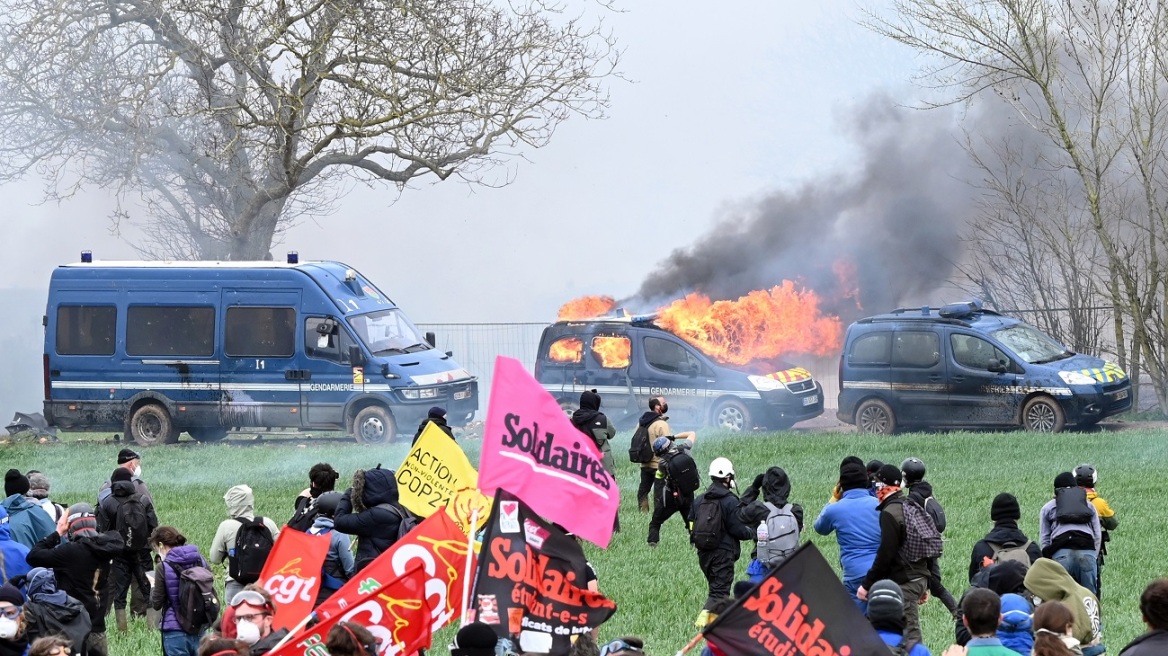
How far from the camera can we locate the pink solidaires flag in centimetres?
841

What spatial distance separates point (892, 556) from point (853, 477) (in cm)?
74

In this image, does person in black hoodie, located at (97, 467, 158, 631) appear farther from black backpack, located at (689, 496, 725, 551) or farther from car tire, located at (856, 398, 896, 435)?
car tire, located at (856, 398, 896, 435)

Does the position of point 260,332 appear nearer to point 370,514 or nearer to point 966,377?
point 966,377

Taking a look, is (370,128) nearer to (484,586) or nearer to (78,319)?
(78,319)

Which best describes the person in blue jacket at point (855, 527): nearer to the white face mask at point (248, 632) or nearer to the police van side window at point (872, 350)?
the white face mask at point (248, 632)

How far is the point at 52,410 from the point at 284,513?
386 inches

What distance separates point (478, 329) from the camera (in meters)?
32.7

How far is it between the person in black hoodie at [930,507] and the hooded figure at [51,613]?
18.2 ft

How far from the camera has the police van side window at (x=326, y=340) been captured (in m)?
23.6

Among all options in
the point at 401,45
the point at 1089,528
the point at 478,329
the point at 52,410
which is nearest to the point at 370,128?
the point at 401,45

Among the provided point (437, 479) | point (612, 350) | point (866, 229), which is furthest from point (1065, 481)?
point (866, 229)

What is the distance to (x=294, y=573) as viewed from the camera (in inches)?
378

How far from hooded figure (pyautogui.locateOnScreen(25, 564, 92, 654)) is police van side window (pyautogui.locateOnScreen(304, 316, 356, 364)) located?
46.8 feet

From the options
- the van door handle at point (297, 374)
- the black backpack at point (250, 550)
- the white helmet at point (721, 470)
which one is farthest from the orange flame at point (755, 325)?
the black backpack at point (250, 550)
